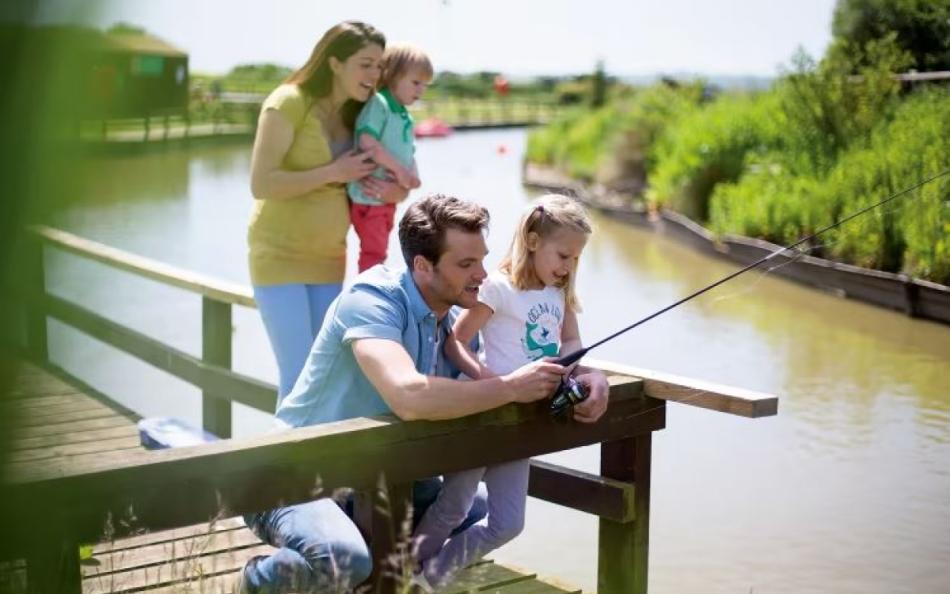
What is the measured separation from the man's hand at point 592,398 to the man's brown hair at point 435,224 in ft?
1.15

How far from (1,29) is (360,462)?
1731 millimetres

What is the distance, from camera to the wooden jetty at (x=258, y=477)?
82 centimetres

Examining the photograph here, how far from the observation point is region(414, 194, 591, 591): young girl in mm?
2801

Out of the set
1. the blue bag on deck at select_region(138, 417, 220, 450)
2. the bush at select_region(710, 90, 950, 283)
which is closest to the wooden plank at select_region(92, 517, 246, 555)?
the blue bag on deck at select_region(138, 417, 220, 450)

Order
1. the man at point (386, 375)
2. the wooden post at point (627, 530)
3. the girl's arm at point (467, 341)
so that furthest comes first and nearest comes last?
the wooden post at point (627, 530) → the girl's arm at point (467, 341) → the man at point (386, 375)

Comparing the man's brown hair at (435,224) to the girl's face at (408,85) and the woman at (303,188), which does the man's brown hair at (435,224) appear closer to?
the woman at (303,188)

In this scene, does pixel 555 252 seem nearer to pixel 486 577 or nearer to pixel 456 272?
pixel 456 272

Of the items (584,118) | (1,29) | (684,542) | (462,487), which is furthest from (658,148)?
(1,29)

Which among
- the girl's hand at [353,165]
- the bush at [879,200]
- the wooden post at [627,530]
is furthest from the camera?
the bush at [879,200]

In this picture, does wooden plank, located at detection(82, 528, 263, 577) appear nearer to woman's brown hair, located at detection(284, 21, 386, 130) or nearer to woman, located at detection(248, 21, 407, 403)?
woman, located at detection(248, 21, 407, 403)

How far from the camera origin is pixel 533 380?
252 centimetres

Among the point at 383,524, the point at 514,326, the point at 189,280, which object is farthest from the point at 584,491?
the point at 189,280

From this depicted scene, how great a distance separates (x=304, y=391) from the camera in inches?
106

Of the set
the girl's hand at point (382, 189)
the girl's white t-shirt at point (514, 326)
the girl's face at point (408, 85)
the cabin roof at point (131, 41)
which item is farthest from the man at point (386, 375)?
the cabin roof at point (131, 41)
